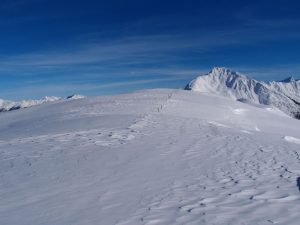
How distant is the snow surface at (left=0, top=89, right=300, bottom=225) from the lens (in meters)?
7.87

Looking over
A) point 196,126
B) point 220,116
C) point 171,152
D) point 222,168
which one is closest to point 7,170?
point 171,152

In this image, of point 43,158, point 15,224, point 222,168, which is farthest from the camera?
point 43,158

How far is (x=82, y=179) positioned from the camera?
35.7ft

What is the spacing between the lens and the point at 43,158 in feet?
44.2

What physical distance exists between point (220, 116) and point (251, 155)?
40.4 ft

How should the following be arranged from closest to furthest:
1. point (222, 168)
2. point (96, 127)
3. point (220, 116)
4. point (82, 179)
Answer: point (82, 179), point (222, 168), point (96, 127), point (220, 116)

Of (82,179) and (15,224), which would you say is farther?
(82,179)

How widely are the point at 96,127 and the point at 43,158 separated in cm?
653

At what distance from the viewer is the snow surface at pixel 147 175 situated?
25.8 feet

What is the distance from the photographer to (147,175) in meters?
11.1

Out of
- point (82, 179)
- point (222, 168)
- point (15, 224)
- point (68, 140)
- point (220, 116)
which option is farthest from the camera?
point (220, 116)

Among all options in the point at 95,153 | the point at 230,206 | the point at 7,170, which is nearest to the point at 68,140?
the point at 95,153

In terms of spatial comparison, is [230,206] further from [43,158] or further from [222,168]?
[43,158]

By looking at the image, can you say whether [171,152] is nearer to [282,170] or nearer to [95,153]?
[95,153]
